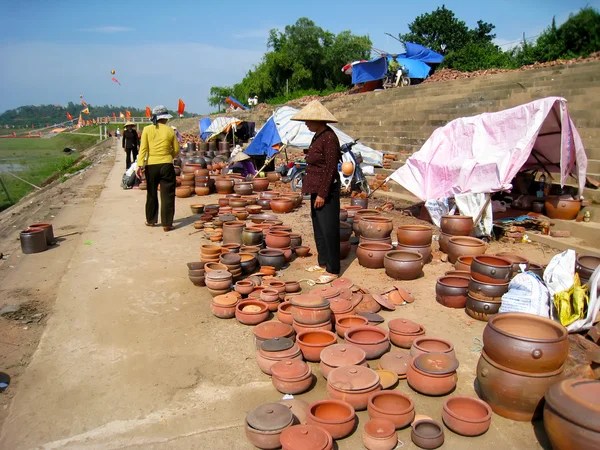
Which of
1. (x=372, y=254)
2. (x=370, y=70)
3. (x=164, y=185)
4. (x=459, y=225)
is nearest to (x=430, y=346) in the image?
(x=372, y=254)

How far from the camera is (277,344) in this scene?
319 cm

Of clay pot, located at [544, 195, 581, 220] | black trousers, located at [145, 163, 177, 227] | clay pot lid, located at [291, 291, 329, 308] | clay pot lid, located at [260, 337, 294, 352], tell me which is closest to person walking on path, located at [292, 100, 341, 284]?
clay pot lid, located at [291, 291, 329, 308]

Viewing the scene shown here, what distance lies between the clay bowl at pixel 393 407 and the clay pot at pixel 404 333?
0.79 m

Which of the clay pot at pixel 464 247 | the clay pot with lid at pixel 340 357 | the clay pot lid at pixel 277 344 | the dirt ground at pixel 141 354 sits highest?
the clay pot at pixel 464 247

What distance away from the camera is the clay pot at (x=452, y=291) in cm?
409

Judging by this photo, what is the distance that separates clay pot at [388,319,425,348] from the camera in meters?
3.39

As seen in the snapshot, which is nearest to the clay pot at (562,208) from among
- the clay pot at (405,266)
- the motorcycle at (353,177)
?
the clay pot at (405,266)

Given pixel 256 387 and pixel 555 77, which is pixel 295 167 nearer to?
pixel 555 77

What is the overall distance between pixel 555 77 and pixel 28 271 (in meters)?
11.9

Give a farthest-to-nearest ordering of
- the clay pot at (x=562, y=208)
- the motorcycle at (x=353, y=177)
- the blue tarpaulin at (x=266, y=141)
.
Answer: the blue tarpaulin at (x=266, y=141)
the motorcycle at (x=353, y=177)
the clay pot at (x=562, y=208)

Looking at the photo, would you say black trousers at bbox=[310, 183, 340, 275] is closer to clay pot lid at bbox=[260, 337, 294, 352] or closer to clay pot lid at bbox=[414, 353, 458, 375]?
clay pot lid at bbox=[260, 337, 294, 352]

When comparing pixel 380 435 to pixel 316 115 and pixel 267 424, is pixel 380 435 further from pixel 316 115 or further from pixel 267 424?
pixel 316 115

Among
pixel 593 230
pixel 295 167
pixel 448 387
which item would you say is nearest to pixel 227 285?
pixel 448 387

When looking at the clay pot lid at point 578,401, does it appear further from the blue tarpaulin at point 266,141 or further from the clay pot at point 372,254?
the blue tarpaulin at point 266,141
